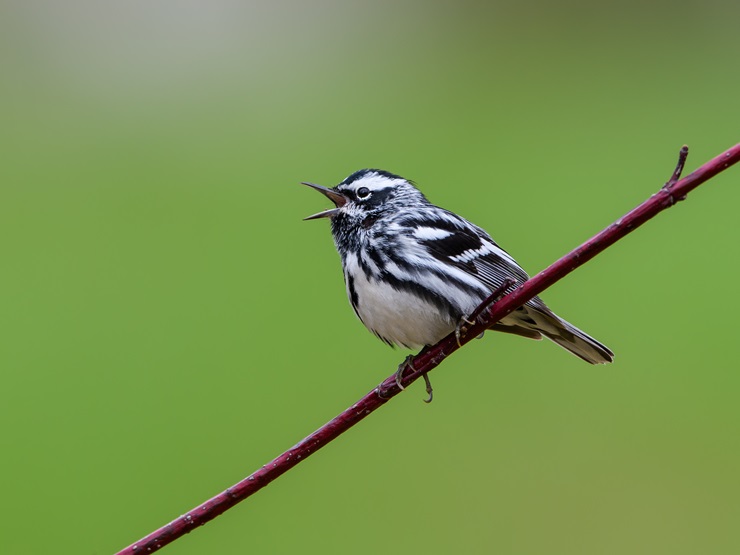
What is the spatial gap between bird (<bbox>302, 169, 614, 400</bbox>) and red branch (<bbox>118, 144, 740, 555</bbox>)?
31.4 inches

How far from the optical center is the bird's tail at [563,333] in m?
3.06

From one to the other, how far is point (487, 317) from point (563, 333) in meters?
1.18

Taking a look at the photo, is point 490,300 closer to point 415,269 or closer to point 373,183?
point 415,269

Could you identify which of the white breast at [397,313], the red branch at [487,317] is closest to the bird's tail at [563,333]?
the white breast at [397,313]

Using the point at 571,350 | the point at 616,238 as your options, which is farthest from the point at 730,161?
the point at 571,350

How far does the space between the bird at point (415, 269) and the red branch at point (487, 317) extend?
31.4 inches

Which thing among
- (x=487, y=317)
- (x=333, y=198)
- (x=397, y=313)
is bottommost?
(x=487, y=317)

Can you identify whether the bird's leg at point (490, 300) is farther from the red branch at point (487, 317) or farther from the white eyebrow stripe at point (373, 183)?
the white eyebrow stripe at point (373, 183)

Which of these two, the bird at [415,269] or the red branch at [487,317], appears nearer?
the red branch at [487,317]

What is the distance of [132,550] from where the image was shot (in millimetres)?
1803

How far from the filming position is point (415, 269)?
2.85 metres

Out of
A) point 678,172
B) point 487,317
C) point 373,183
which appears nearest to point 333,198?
point 373,183

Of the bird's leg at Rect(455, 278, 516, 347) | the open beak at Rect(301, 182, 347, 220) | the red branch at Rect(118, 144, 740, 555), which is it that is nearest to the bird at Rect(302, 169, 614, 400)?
the open beak at Rect(301, 182, 347, 220)

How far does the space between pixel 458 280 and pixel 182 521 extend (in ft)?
4.62
